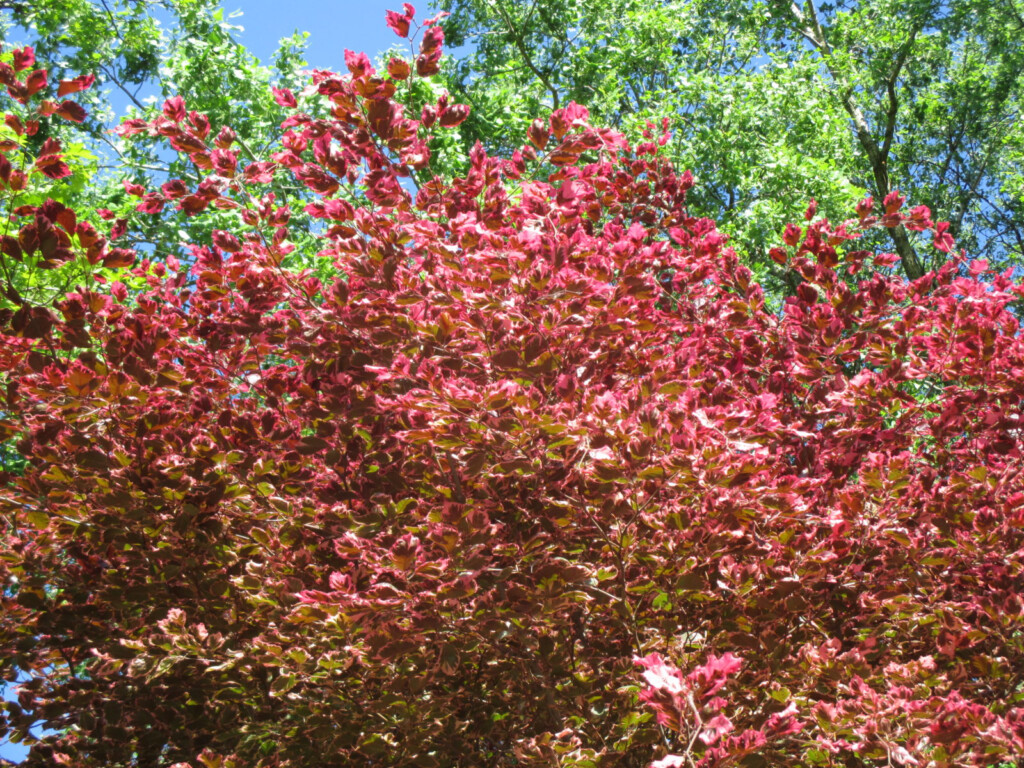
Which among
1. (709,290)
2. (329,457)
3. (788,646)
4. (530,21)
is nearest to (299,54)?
(530,21)

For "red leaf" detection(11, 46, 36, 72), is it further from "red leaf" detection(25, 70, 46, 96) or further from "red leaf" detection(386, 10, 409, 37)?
"red leaf" detection(386, 10, 409, 37)

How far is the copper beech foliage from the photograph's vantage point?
232 cm

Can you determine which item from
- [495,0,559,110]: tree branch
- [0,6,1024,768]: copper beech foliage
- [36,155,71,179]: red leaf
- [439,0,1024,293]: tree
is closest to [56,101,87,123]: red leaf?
[36,155,71,179]: red leaf

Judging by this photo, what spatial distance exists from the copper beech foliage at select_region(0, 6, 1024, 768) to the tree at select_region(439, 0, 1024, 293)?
6345 mm

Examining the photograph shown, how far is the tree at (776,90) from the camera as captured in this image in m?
10.3

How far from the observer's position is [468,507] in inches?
91.2

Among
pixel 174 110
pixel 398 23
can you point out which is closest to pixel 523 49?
pixel 398 23

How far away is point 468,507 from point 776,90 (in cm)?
1000

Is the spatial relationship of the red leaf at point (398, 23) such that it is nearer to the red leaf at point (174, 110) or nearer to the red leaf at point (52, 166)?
the red leaf at point (174, 110)

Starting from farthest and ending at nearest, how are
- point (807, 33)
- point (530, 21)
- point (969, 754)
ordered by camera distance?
point (807, 33) → point (530, 21) → point (969, 754)

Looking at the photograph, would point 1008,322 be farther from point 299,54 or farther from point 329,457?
point 299,54

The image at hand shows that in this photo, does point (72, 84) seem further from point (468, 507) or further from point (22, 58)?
point (468, 507)

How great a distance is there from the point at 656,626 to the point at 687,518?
0.51m

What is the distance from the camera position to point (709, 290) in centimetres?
375
